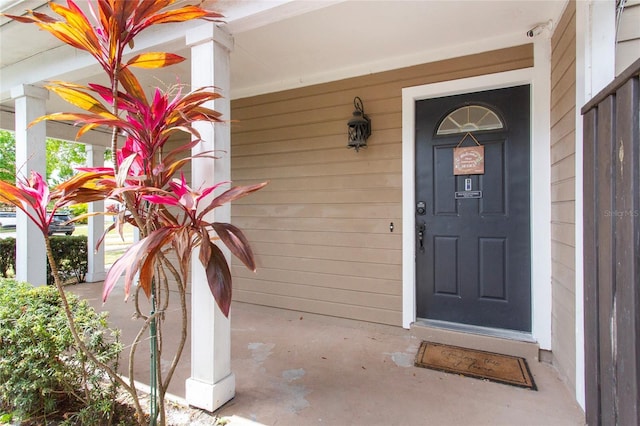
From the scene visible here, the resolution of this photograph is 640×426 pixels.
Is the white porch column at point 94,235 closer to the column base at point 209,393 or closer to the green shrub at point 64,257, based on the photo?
the green shrub at point 64,257

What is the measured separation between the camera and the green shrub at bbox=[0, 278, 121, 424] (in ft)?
5.49

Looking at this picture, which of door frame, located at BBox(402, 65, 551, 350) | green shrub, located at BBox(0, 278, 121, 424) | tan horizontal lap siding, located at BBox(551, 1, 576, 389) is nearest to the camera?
green shrub, located at BBox(0, 278, 121, 424)

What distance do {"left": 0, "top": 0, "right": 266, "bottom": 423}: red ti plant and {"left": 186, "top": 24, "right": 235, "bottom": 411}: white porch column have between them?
37 centimetres

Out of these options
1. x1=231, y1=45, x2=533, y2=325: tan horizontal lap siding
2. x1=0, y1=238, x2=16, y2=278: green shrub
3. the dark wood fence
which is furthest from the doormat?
x1=0, y1=238, x2=16, y2=278: green shrub

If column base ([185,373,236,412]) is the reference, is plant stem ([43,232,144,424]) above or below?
above

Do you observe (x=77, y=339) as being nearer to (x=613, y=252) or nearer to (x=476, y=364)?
(x=613, y=252)

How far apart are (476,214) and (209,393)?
2.42 m

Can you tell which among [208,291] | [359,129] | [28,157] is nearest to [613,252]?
[208,291]

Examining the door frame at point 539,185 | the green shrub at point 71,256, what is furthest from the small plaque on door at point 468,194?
the green shrub at point 71,256

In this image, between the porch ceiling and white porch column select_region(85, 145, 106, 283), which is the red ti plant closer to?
the porch ceiling

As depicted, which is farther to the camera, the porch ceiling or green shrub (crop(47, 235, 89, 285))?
green shrub (crop(47, 235, 89, 285))

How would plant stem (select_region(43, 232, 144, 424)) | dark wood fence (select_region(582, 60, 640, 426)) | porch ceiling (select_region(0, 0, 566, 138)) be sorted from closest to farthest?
dark wood fence (select_region(582, 60, 640, 426)), plant stem (select_region(43, 232, 144, 424)), porch ceiling (select_region(0, 0, 566, 138))

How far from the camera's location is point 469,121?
2785 mm

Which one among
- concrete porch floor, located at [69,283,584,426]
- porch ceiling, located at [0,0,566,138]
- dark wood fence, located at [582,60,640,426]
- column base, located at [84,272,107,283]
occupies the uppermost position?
porch ceiling, located at [0,0,566,138]
